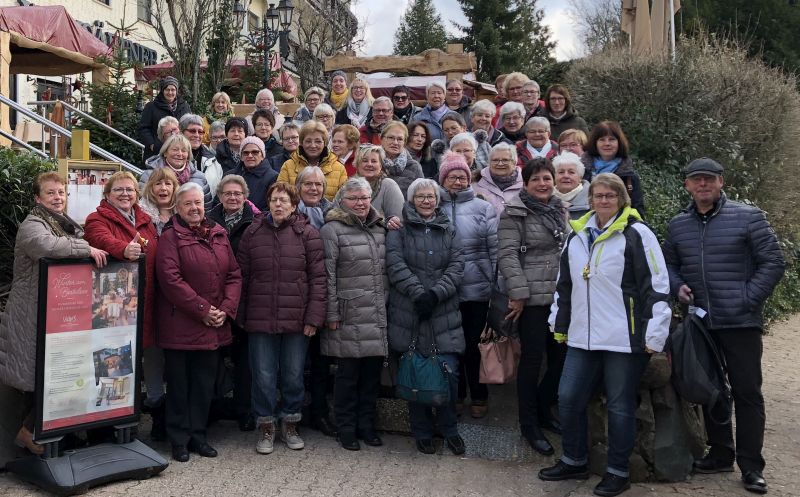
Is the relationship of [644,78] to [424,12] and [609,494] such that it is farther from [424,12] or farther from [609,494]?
[424,12]

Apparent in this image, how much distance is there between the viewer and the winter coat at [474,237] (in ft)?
18.6

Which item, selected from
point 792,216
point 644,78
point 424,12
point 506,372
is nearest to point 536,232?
point 506,372

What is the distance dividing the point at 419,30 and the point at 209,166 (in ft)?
140

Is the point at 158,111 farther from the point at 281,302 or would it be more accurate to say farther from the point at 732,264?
the point at 732,264

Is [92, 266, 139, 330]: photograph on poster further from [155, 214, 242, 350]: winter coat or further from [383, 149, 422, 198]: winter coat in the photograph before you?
[383, 149, 422, 198]: winter coat

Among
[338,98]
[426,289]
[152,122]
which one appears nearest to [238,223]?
[426,289]

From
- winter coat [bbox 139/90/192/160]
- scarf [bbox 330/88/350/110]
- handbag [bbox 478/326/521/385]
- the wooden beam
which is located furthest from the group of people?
the wooden beam

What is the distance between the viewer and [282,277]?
17.7ft

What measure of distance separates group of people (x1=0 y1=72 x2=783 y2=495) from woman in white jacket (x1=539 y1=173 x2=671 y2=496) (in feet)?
0.04

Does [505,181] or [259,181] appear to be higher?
[505,181]

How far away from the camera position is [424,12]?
47844 millimetres

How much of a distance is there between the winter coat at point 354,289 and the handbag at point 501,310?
2.69 ft

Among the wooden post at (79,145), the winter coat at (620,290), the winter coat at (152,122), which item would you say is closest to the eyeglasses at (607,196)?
the winter coat at (620,290)

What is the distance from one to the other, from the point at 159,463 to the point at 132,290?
3.87ft
